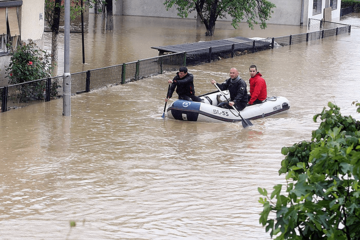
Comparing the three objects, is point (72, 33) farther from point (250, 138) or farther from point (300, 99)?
point (250, 138)

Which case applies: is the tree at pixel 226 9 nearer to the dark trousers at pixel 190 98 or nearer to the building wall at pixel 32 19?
the building wall at pixel 32 19

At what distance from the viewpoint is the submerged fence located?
15.5 meters

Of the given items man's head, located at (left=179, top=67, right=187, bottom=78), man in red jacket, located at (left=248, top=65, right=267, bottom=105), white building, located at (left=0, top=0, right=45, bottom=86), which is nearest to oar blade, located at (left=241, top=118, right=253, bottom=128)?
man in red jacket, located at (left=248, top=65, right=267, bottom=105)

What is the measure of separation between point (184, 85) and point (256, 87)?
200cm

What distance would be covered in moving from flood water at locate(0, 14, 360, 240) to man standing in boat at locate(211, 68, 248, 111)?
2.36 ft

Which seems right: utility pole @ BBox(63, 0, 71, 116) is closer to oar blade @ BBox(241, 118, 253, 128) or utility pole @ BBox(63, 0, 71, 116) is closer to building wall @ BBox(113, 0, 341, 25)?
oar blade @ BBox(241, 118, 253, 128)

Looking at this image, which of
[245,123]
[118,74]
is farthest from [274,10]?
[245,123]

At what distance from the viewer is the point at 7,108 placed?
15039 millimetres

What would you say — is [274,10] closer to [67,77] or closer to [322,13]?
[322,13]

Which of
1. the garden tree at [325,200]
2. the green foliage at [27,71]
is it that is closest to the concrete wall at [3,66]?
the green foliage at [27,71]

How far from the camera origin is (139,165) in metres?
11.0

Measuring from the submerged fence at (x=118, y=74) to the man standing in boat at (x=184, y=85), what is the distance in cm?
356

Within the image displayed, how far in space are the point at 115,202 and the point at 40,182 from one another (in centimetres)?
170

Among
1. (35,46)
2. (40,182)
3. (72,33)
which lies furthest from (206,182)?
(72,33)
